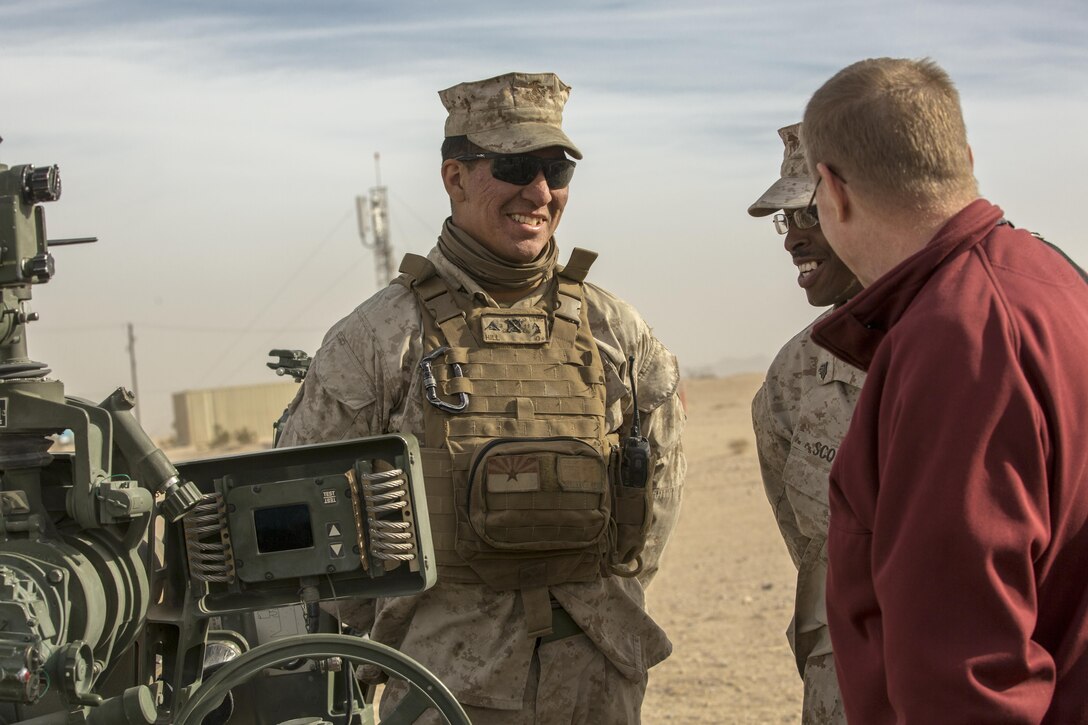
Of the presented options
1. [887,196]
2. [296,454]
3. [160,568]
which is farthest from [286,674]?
[887,196]

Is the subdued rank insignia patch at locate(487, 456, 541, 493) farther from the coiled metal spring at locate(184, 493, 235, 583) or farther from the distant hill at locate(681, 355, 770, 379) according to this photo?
the distant hill at locate(681, 355, 770, 379)

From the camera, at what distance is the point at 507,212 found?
4.53m

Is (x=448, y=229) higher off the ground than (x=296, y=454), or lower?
higher

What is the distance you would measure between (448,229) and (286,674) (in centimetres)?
157

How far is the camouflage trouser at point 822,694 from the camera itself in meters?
3.90

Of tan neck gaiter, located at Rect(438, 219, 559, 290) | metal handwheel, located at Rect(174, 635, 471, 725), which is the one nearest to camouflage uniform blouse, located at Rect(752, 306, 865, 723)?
tan neck gaiter, located at Rect(438, 219, 559, 290)

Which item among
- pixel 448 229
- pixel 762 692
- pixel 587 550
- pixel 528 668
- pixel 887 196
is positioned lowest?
pixel 762 692

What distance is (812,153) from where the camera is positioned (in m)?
2.40

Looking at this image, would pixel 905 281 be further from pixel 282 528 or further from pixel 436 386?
pixel 436 386

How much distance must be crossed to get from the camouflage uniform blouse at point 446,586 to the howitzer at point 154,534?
0.72 m

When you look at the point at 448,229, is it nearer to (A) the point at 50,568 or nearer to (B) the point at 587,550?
(B) the point at 587,550

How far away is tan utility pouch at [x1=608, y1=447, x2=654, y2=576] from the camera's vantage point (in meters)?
4.44

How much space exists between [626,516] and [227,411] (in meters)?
56.8

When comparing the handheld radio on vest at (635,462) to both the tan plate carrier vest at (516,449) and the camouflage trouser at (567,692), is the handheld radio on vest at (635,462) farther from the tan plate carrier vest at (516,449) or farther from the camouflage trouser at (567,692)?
the camouflage trouser at (567,692)
